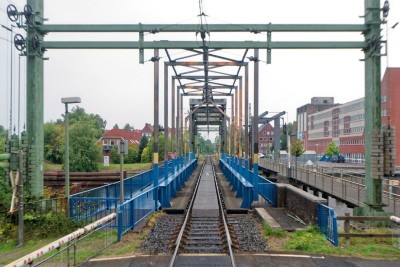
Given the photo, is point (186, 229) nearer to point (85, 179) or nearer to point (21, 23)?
point (21, 23)

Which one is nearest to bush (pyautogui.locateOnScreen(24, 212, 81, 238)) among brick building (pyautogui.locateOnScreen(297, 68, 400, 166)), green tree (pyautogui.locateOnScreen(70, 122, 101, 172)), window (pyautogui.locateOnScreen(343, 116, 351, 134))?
green tree (pyautogui.locateOnScreen(70, 122, 101, 172))

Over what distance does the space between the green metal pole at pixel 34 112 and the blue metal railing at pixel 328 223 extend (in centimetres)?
882

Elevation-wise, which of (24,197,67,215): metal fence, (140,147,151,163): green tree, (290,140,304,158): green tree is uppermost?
(290,140,304,158): green tree

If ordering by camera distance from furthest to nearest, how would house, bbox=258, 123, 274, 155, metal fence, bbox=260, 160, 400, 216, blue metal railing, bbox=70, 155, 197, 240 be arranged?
house, bbox=258, 123, 274, 155
metal fence, bbox=260, 160, 400, 216
blue metal railing, bbox=70, 155, 197, 240

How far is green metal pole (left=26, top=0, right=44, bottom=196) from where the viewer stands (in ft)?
44.5

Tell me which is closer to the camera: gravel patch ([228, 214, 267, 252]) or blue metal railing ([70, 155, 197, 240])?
gravel patch ([228, 214, 267, 252])

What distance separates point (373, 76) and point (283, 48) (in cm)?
301

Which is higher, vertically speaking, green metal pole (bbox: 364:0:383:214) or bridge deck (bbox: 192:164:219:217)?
green metal pole (bbox: 364:0:383:214)

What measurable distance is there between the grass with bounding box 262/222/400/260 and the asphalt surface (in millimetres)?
484

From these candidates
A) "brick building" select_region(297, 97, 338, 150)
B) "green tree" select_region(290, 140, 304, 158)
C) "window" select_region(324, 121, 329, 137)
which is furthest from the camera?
"brick building" select_region(297, 97, 338, 150)

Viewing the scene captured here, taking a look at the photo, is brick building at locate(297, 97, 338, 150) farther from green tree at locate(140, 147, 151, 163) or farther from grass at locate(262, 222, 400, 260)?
grass at locate(262, 222, 400, 260)

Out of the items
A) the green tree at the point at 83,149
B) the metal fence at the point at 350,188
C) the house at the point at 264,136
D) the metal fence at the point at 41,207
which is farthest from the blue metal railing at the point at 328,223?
the house at the point at 264,136

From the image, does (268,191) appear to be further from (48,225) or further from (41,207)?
(48,225)

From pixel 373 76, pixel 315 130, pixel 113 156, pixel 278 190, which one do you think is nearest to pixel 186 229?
pixel 278 190
